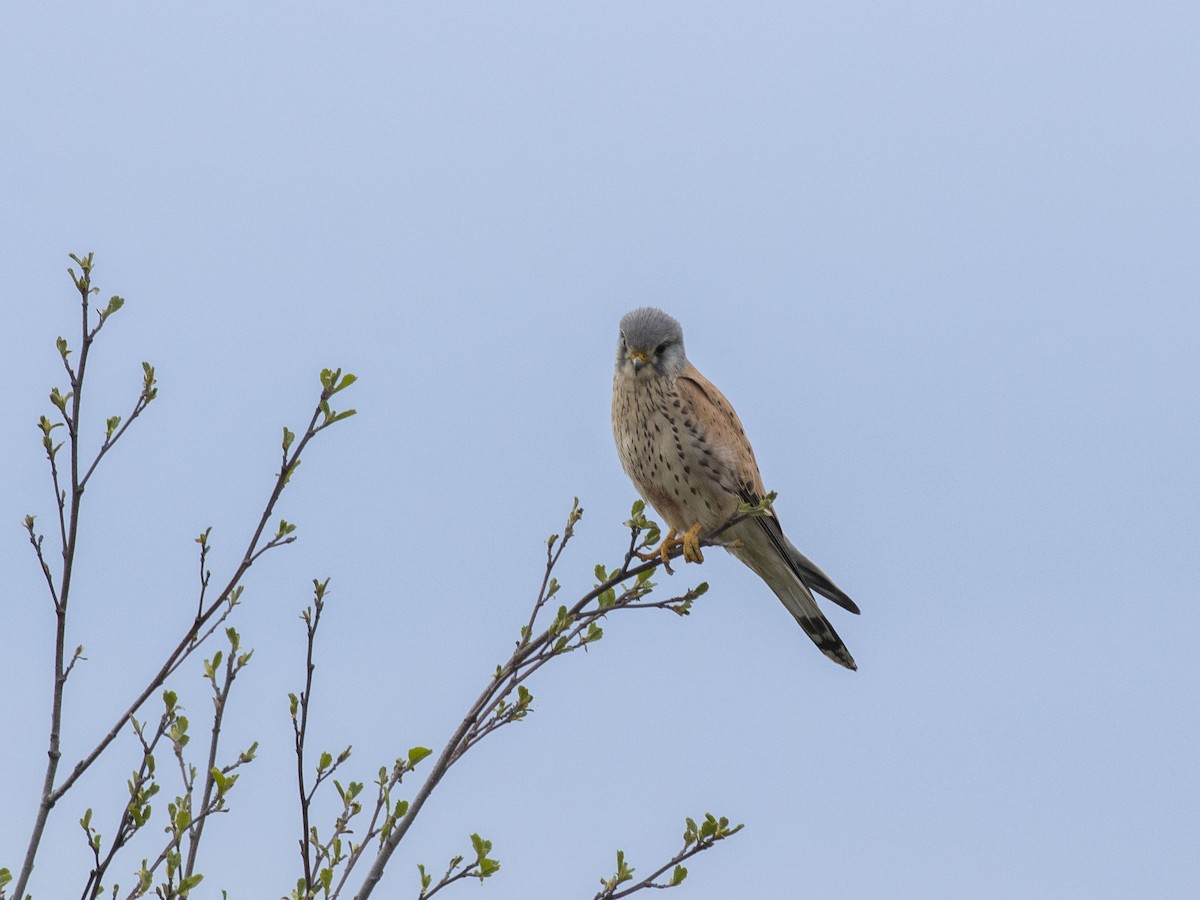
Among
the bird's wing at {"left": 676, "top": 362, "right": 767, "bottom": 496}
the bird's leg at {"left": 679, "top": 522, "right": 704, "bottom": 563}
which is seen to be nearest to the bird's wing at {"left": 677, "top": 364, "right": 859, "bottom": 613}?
the bird's wing at {"left": 676, "top": 362, "right": 767, "bottom": 496}

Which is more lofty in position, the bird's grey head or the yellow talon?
the bird's grey head

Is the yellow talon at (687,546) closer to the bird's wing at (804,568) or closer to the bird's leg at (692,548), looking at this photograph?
the bird's leg at (692,548)

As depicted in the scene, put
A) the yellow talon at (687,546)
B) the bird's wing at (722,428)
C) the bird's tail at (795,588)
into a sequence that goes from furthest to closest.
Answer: the bird's tail at (795,588) < the bird's wing at (722,428) < the yellow talon at (687,546)

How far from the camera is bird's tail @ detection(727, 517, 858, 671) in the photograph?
526cm

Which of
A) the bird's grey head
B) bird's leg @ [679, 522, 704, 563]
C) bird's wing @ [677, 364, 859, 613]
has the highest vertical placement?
the bird's grey head

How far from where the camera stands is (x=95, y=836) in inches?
101

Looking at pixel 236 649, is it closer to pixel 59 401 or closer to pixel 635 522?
pixel 59 401

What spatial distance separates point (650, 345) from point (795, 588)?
1.19 m

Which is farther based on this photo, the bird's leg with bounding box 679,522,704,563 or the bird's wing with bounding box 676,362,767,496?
the bird's wing with bounding box 676,362,767,496

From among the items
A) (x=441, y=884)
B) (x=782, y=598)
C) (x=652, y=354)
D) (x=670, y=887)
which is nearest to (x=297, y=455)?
(x=441, y=884)

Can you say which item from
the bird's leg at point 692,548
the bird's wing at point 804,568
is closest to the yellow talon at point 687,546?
the bird's leg at point 692,548

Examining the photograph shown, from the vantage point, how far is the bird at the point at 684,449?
498 cm

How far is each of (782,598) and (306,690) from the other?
10.3ft

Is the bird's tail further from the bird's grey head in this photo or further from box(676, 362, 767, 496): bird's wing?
the bird's grey head
